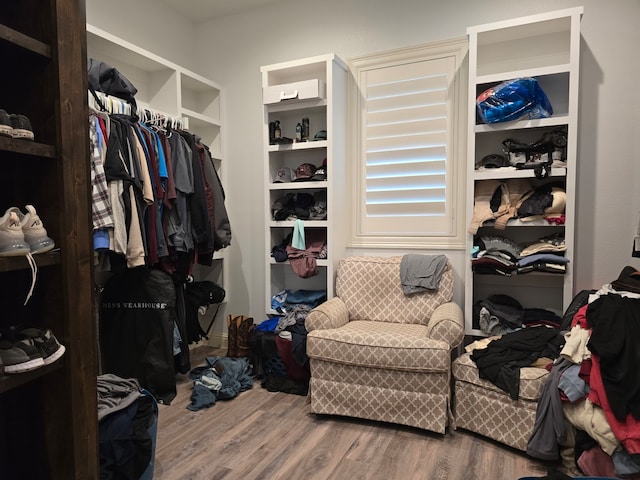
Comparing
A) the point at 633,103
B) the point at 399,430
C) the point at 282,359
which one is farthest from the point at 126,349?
the point at 633,103

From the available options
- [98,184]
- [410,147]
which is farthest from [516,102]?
[98,184]

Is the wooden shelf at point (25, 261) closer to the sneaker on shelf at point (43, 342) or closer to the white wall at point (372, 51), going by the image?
the sneaker on shelf at point (43, 342)

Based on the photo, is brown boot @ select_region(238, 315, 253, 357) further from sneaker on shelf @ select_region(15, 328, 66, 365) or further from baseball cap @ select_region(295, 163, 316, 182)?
sneaker on shelf @ select_region(15, 328, 66, 365)

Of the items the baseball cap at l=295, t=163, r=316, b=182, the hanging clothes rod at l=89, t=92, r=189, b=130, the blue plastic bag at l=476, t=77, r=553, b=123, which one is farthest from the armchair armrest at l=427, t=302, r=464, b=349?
the hanging clothes rod at l=89, t=92, r=189, b=130

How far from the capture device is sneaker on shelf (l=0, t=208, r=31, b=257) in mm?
1133

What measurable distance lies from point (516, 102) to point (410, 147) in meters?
0.82

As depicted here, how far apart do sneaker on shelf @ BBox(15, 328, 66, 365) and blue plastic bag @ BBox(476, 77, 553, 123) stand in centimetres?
256

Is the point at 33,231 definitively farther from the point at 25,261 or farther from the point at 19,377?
the point at 19,377

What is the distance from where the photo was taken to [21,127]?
1.18 meters

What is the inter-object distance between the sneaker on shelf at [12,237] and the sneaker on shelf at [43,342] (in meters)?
0.24

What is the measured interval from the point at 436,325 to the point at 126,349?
1.97 m

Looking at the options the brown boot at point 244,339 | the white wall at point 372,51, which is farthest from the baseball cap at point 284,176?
the brown boot at point 244,339

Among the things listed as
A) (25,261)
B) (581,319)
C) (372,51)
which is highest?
(372,51)

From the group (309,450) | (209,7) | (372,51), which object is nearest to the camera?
(309,450)
